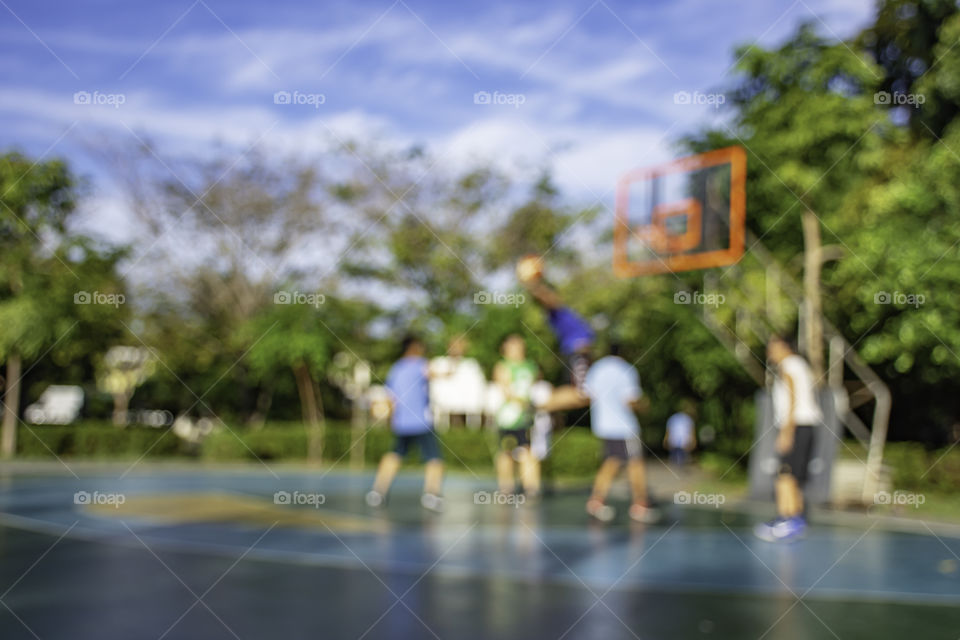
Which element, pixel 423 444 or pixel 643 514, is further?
pixel 423 444

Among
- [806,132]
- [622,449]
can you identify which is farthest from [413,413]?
[806,132]

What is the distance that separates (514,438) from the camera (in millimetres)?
11266

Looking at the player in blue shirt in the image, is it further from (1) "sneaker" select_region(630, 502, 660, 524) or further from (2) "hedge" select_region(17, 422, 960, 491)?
(2) "hedge" select_region(17, 422, 960, 491)

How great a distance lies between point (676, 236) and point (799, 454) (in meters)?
7.37

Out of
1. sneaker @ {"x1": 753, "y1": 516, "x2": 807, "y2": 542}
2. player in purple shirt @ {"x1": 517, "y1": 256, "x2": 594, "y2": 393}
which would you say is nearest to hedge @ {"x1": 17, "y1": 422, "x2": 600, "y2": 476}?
player in purple shirt @ {"x1": 517, "y1": 256, "x2": 594, "y2": 393}

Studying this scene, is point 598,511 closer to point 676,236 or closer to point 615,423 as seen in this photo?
point 615,423

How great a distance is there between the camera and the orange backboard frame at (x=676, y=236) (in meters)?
14.6

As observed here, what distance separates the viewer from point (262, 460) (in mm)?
23578

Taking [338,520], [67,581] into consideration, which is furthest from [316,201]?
[67,581]

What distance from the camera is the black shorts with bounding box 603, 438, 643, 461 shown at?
9.93 m

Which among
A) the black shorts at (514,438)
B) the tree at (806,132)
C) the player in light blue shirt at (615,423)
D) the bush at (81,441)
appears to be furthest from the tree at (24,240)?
the player in light blue shirt at (615,423)

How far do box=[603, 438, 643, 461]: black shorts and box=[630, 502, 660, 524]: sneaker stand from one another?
53 cm

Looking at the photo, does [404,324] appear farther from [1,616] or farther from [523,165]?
[1,616]

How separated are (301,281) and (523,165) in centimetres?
860
